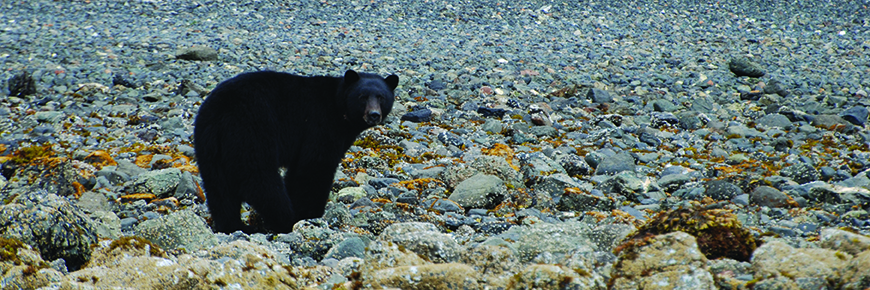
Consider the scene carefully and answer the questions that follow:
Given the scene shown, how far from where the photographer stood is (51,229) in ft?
10.5

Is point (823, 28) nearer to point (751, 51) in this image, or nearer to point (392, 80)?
point (751, 51)

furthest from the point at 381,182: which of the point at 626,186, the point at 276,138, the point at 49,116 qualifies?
the point at 49,116

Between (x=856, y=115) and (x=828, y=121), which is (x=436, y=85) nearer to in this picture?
(x=828, y=121)

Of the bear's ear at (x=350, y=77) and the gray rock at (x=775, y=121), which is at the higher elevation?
the gray rock at (x=775, y=121)

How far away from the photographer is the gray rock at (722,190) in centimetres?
502

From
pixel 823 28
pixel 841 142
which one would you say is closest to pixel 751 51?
pixel 823 28

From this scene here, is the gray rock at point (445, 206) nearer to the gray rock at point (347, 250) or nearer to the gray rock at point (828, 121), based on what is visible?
the gray rock at point (347, 250)

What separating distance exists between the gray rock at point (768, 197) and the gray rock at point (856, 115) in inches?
201

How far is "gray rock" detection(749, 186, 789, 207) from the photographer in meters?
4.69

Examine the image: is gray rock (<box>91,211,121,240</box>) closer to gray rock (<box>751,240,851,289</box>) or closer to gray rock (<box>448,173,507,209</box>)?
gray rock (<box>448,173,507,209</box>)

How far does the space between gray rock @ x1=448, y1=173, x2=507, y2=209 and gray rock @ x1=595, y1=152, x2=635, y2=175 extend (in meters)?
1.70

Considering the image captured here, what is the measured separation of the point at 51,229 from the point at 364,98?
227cm

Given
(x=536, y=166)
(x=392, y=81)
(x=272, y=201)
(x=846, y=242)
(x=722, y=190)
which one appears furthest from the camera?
(x=536, y=166)

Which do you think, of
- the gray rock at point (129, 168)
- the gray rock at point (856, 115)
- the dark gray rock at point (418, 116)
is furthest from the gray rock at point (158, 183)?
the gray rock at point (856, 115)
